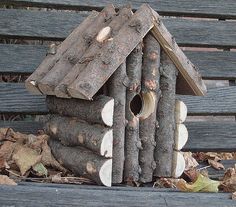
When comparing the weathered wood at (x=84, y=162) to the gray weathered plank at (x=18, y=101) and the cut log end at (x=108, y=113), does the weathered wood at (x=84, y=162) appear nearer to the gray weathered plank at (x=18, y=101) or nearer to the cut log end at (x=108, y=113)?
the cut log end at (x=108, y=113)

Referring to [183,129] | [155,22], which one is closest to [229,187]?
[183,129]

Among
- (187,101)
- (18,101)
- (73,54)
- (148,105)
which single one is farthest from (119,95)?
(187,101)

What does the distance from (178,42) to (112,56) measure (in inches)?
41.0

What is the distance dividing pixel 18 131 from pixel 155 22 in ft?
2.97

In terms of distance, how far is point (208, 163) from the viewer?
278 centimetres

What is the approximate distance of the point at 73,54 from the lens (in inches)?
84.8

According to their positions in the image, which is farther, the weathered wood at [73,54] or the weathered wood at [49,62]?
the weathered wood at [49,62]

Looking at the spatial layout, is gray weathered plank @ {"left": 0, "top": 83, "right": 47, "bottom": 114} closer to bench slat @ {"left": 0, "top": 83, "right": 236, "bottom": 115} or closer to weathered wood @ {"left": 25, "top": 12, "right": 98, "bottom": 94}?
bench slat @ {"left": 0, "top": 83, "right": 236, "bottom": 115}

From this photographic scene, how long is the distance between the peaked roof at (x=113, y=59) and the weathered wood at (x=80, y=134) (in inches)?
5.4

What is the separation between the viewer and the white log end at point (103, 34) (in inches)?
81.1

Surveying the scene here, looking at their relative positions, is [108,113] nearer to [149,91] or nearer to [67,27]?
[149,91]

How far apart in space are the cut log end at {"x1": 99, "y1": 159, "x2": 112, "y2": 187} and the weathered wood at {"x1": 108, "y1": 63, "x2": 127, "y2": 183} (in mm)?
62

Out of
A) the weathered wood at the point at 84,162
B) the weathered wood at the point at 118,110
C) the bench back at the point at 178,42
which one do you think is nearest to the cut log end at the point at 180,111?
the weathered wood at the point at 118,110

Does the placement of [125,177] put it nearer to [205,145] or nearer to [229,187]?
[229,187]
